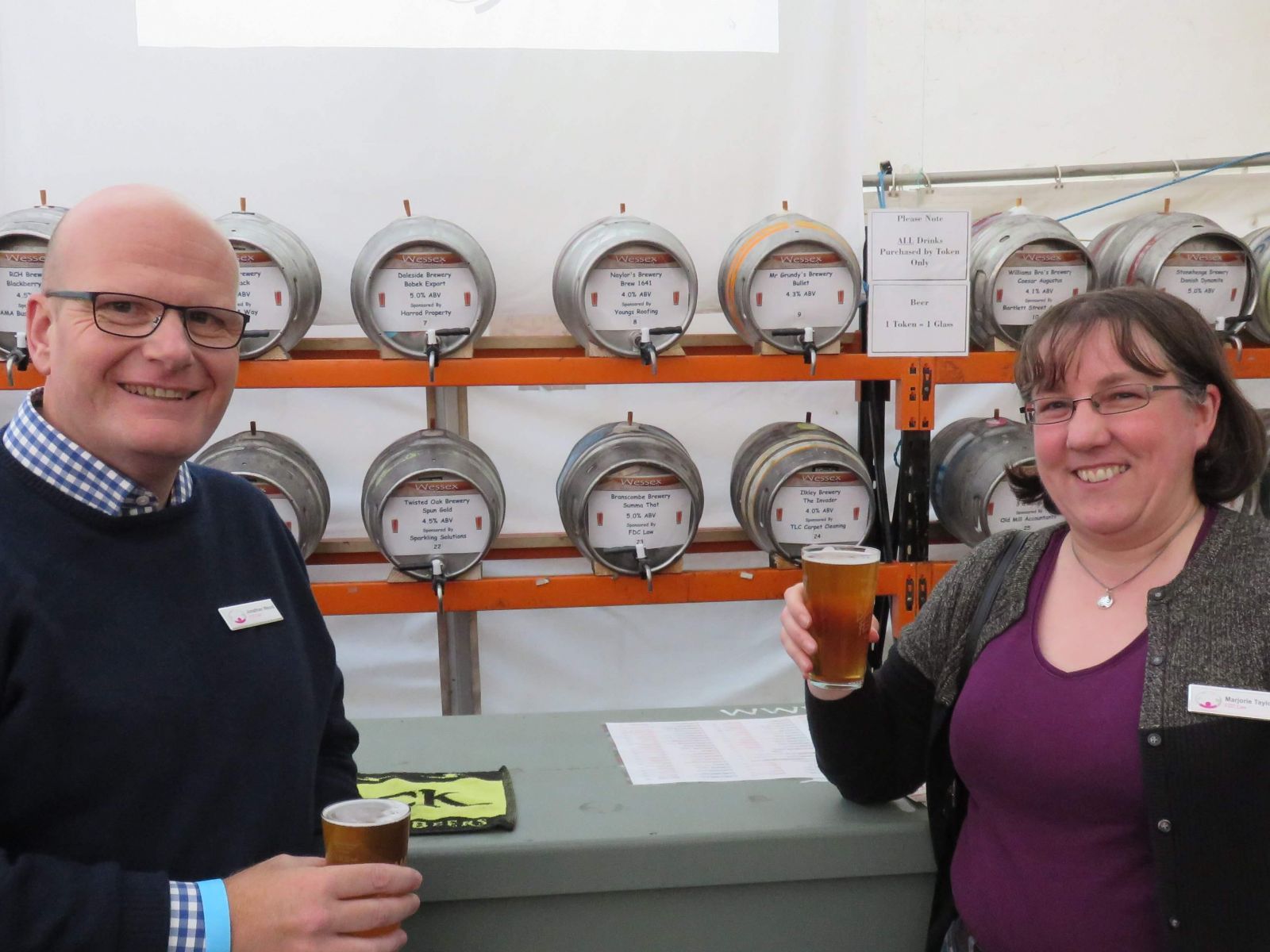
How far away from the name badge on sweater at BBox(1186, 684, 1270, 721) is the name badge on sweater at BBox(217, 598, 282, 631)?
3.83 ft

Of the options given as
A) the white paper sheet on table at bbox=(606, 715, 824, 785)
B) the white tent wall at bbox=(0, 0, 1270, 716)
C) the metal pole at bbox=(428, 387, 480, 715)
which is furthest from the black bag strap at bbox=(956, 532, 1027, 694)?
the metal pole at bbox=(428, 387, 480, 715)

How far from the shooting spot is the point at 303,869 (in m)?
1.13

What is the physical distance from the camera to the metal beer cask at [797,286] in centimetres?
263

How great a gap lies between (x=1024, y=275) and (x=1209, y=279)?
1.58 feet

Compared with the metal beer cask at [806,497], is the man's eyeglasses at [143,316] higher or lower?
higher

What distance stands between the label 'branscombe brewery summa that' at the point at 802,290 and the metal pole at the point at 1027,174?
0.92 metres

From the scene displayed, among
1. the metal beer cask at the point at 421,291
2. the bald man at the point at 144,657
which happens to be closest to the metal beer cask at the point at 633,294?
the metal beer cask at the point at 421,291

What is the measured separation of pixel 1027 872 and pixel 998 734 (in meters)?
0.18

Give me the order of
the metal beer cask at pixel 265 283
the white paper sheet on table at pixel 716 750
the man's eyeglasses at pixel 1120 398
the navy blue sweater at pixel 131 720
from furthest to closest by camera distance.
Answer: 1. the metal beer cask at pixel 265 283
2. the white paper sheet on table at pixel 716 750
3. the man's eyeglasses at pixel 1120 398
4. the navy blue sweater at pixel 131 720

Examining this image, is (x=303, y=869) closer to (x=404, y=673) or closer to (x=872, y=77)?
(x=404, y=673)

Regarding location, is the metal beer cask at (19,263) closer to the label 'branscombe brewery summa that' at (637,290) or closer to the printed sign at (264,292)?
the printed sign at (264,292)

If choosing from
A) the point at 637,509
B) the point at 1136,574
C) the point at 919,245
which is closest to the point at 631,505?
the point at 637,509

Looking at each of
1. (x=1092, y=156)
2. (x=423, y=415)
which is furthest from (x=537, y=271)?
(x=1092, y=156)

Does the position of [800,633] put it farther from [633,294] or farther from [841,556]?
[633,294]
